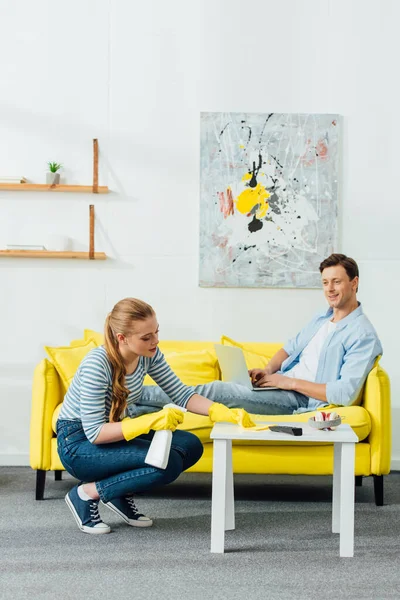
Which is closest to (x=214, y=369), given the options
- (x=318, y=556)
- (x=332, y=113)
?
(x=318, y=556)

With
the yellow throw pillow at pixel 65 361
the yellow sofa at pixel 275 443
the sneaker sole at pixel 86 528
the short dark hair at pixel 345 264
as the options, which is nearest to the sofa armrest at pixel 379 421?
the yellow sofa at pixel 275 443

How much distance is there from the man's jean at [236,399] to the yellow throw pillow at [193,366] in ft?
0.99

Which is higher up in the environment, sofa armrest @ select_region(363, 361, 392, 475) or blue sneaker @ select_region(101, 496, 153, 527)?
sofa armrest @ select_region(363, 361, 392, 475)

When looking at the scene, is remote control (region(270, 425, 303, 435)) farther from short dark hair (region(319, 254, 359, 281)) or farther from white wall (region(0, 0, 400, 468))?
white wall (region(0, 0, 400, 468))

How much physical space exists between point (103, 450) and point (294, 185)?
211cm

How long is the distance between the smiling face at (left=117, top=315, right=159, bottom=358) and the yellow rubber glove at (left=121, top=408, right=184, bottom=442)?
8.9 inches

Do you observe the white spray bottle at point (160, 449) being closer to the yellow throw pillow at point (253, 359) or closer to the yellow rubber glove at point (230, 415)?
the yellow rubber glove at point (230, 415)

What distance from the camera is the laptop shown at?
11.1 feet

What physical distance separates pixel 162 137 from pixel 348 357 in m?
1.71

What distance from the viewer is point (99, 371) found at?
2.66m

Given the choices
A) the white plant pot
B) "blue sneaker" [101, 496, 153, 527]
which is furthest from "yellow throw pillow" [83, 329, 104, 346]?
"blue sneaker" [101, 496, 153, 527]

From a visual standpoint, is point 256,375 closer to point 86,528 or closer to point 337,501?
point 337,501

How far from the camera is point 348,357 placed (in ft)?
11.0

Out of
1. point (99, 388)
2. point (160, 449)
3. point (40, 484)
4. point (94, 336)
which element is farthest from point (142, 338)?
point (94, 336)
